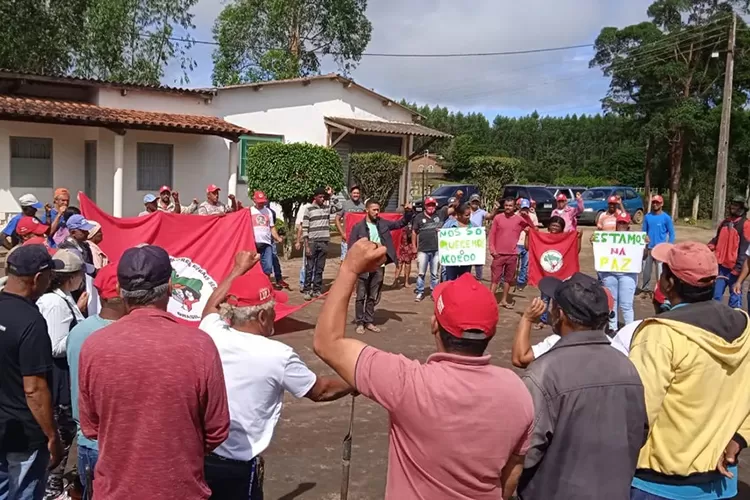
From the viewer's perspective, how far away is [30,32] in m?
24.0

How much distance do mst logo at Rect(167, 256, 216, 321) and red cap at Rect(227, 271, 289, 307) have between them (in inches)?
210

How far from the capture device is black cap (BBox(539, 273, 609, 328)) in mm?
2826

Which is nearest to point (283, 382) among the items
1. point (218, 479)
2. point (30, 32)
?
point (218, 479)

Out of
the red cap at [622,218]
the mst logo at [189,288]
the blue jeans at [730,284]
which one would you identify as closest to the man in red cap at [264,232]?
the mst logo at [189,288]

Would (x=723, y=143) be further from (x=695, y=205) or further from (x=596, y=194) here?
(x=695, y=205)

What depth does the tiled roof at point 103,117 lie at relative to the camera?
1641 cm

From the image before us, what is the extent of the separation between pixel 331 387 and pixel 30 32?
83.0 ft

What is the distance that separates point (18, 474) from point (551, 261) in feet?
30.0

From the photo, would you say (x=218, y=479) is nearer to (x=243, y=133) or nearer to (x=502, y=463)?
(x=502, y=463)

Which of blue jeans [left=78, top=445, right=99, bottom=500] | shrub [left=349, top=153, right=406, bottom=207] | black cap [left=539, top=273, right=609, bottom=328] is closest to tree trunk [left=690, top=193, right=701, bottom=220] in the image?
shrub [left=349, top=153, right=406, bottom=207]

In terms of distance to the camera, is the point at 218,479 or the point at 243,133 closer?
the point at 218,479

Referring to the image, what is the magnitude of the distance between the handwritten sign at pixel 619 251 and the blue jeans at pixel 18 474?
792 centimetres

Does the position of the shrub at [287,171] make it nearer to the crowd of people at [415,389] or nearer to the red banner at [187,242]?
the red banner at [187,242]

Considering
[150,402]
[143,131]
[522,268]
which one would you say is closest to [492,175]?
[143,131]
